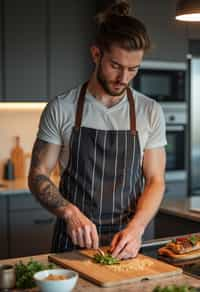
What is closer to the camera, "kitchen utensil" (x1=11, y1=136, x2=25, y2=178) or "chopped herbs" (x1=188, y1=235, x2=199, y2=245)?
"chopped herbs" (x1=188, y1=235, x2=199, y2=245)

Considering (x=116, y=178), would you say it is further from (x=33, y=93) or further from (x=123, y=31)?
(x=33, y=93)

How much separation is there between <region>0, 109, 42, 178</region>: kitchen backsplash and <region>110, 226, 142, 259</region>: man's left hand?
228cm

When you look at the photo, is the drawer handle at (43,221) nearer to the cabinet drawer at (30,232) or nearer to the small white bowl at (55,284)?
the cabinet drawer at (30,232)

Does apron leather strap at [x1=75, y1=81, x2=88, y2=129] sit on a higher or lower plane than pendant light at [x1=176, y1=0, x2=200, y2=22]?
lower

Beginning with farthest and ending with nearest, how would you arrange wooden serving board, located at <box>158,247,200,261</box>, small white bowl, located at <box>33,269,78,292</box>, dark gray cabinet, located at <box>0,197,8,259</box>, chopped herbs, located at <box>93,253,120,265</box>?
dark gray cabinet, located at <box>0,197,8,259</box> → wooden serving board, located at <box>158,247,200,261</box> → chopped herbs, located at <box>93,253,120,265</box> → small white bowl, located at <box>33,269,78,292</box>

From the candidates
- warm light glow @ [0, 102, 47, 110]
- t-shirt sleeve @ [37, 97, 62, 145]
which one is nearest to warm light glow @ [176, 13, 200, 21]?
t-shirt sleeve @ [37, 97, 62, 145]

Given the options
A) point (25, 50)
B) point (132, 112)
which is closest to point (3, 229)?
point (25, 50)

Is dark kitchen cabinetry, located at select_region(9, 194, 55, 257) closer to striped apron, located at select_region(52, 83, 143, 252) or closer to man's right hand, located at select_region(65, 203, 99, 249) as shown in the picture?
striped apron, located at select_region(52, 83, 143, 252)

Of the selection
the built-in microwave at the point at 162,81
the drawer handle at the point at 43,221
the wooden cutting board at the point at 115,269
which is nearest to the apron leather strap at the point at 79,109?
the wooden cutting board at the point at 115,269

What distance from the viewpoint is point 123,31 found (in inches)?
78.2

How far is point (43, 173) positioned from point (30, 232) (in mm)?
1615

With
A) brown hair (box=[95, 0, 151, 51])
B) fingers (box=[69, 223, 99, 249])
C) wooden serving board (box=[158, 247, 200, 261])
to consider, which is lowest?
wooden serving board (box=[158, 247, 200, 261])

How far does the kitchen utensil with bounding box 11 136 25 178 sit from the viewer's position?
4.11 metres

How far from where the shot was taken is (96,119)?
6.98 feet
